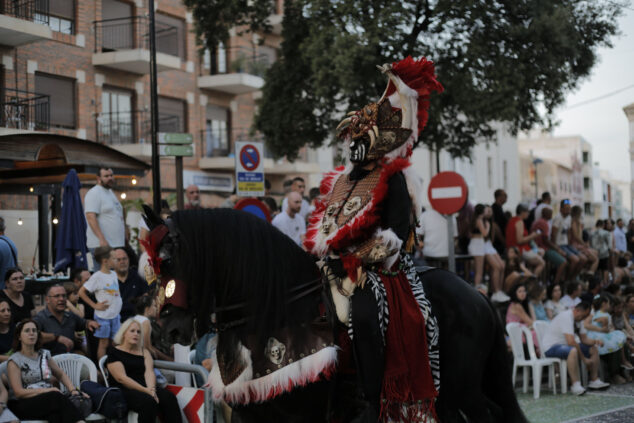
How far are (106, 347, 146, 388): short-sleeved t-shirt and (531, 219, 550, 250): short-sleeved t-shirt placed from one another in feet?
36.4

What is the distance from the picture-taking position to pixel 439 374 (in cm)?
531

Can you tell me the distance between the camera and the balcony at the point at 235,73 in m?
28.6

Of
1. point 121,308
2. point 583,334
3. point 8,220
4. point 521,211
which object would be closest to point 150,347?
point 121,308

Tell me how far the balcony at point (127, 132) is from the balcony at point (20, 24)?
4398 millimetres

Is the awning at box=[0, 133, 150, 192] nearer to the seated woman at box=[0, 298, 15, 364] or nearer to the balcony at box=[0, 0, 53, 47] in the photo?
the balcony at box=[0, 0, 53, 47]

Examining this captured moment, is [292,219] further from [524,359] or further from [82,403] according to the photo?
[524,359]

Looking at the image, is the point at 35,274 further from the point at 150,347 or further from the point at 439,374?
the point at 439,374

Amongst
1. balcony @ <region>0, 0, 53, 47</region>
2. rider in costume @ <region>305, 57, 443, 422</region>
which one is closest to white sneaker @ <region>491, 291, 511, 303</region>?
rider in costume @ <region>305, 57, 443, 422</region>

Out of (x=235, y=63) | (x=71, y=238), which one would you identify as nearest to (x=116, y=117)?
(x=235, y=63)

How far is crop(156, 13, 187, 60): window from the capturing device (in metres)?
26.7

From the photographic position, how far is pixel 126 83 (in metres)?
25.3

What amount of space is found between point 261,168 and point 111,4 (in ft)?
50.9

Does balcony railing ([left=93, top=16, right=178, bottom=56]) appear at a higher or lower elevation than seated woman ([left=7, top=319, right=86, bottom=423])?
higher

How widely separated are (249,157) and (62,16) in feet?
45.8
